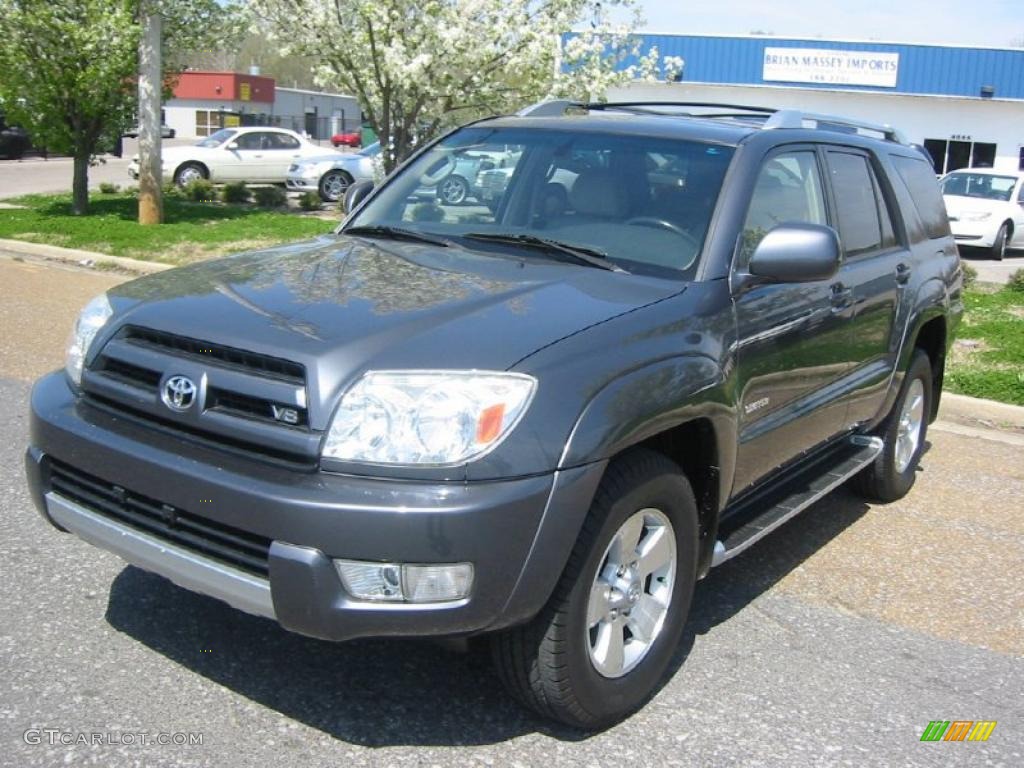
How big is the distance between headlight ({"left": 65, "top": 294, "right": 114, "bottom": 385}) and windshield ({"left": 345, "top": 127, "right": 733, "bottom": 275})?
4.28 feet

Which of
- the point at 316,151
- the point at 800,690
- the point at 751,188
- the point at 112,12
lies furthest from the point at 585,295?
the point at 316,151

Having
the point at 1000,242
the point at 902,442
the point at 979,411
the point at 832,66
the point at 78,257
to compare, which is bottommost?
the point at 979,411

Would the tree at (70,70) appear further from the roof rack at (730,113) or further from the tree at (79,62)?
the roof rack at (730,113)

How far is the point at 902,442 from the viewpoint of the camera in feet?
19.6

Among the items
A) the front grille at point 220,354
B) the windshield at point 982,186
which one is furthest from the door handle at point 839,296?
the windshield at point 982,186

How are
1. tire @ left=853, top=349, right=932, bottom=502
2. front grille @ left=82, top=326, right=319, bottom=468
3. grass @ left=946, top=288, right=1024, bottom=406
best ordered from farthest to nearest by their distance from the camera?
grass @ left=946, top=288, right=1024, bottom=406 → tire @ left=853, top=349, right=932, bottom=502 → front grille @ left=82, top=326, right=319, bottom=468

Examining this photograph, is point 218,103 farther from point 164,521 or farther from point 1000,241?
point 164,521

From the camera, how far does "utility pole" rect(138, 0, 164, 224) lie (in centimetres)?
1520

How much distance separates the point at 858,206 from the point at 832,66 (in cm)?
2895

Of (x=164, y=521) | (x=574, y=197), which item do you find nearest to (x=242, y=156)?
(x=574, y=197)

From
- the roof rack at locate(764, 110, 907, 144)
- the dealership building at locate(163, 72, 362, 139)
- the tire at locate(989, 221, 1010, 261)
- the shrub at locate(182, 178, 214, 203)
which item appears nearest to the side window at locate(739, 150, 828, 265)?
the roof rack at locate(764, 110, 907, 144)

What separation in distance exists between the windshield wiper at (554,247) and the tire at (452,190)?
0.30 meters

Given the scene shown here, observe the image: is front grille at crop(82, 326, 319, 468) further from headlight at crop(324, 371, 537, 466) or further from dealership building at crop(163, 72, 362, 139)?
dealership building at crop(163, 72, 362, 139)

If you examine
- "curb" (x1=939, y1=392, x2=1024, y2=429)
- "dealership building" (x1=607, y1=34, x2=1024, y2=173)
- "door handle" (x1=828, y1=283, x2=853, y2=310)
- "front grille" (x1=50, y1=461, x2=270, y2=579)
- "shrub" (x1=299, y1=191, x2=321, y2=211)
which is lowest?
"curb" (x1=939, y1=392, x2=1024, y2=429)
